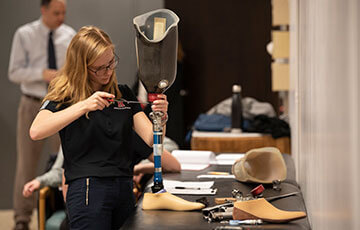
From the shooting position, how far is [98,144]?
2.44 metres

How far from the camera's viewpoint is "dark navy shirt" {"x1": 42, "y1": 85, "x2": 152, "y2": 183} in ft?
7.91

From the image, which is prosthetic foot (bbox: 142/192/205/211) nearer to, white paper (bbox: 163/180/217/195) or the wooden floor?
white paper (bbox: 163/180/217/195)

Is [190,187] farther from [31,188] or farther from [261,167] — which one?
[31,188]

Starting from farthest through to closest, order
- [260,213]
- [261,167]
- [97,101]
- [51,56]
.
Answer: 1. [51,56]
2. [261,167]
3. [97,101]
4. [260,213]

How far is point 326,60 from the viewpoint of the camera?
164 cm

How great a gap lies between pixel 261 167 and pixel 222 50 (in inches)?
128

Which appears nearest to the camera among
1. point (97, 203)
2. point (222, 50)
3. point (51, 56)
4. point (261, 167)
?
point (97, 203)

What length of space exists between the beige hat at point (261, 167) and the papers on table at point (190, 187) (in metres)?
0.14

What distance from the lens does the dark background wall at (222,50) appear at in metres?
5.62

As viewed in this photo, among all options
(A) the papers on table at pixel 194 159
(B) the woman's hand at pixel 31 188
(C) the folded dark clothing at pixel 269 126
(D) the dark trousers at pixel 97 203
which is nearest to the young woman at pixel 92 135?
(D) the dark trousers at pixel 97 203

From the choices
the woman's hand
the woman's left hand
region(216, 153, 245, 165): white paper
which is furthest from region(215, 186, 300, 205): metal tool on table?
the woman's hand

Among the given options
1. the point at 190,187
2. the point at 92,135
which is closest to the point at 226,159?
the point at 190,187

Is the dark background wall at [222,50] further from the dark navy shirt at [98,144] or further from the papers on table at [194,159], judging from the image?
the dark navy shirt at [98,144]

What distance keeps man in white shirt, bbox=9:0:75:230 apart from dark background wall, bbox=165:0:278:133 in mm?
1134
